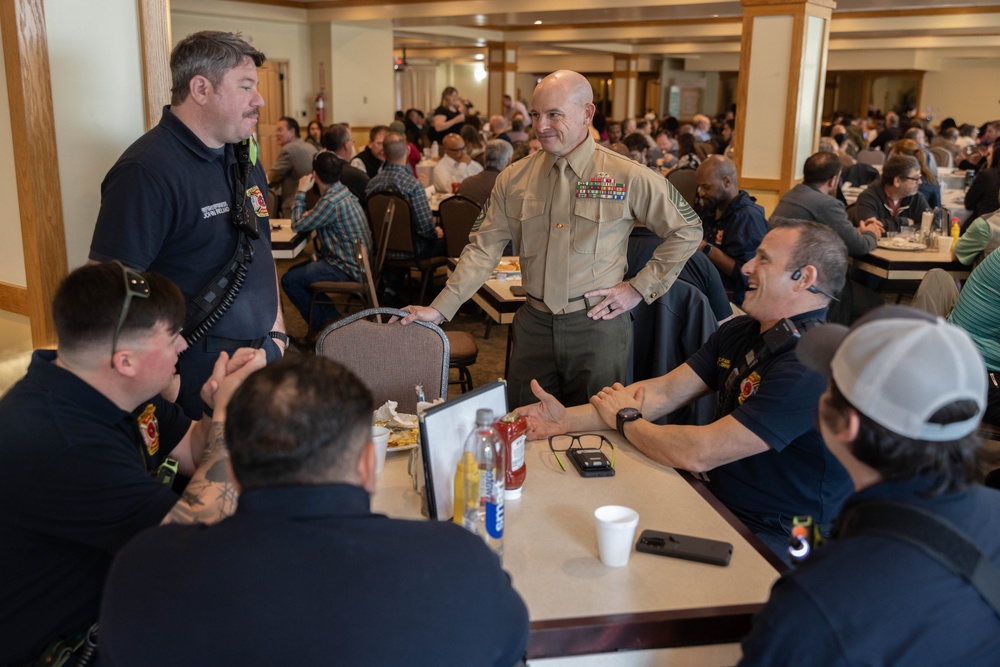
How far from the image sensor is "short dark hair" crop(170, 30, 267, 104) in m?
2.44

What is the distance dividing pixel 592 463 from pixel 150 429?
40.0 inches

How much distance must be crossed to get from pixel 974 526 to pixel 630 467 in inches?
40.5

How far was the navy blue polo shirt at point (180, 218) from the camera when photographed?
2.35 m

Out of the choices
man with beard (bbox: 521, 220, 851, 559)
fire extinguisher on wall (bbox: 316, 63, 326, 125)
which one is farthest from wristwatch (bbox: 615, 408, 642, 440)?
fire extinguisher on wall (bbox: 316, 63, 326, 125)

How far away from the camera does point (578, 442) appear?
2.33 m

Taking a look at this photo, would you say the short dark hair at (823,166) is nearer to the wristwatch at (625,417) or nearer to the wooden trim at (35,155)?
the wristwatch at (625,417)

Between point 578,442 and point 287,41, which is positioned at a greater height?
point 287,41

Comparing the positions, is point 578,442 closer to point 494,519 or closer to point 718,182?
point 494,519

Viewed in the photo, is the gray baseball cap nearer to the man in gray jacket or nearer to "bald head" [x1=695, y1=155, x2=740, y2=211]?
"bald head" [x1=695, y1=155, x2=740, y2=211]

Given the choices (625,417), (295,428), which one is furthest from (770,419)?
(295,428)

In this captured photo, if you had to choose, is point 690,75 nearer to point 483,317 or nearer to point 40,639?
point 483,317

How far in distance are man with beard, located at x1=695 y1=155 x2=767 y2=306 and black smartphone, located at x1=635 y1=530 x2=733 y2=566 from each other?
3181 millimetres

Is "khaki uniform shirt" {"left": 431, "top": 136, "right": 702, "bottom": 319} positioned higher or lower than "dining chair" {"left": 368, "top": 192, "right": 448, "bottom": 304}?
higher

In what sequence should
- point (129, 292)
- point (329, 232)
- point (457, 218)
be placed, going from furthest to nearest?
point (457, 218)
point (329, 232)
point (129, 292)
